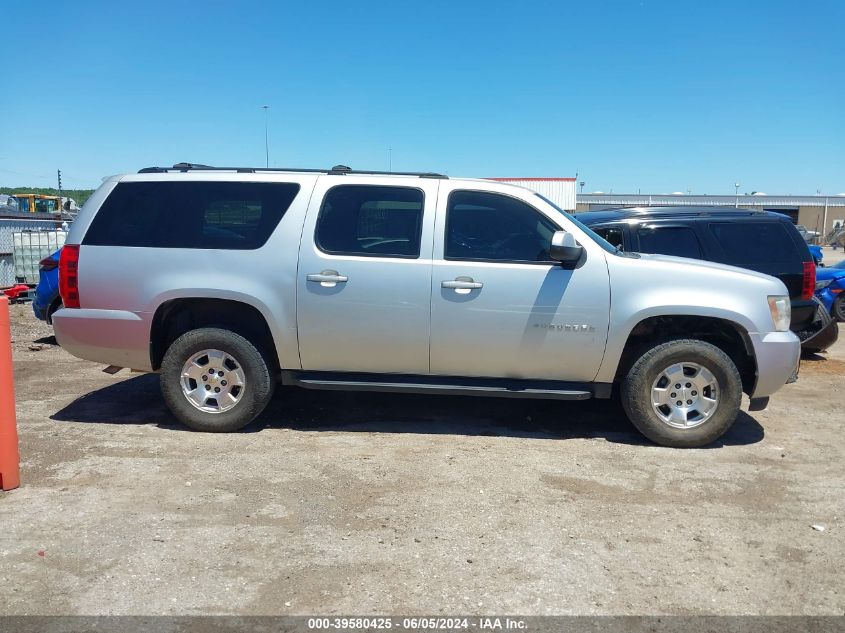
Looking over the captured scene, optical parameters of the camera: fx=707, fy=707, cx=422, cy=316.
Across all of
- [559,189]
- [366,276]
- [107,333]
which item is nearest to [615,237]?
[366,276]

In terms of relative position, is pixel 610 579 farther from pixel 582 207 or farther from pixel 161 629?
pixel 582 207

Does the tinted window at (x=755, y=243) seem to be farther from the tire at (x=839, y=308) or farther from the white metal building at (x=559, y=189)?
the white metal building at (x=559, y=189)

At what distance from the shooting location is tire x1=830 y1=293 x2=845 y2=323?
478 inches

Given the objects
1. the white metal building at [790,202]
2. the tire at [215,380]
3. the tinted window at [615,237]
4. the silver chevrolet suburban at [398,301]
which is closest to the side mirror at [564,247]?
the silver chevrolet suburban at [398,301]

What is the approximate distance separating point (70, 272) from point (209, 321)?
1.14 meters

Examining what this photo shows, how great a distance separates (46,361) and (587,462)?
6.64m

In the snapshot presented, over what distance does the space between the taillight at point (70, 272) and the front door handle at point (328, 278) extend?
1.89 m

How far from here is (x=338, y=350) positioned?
5.57 m

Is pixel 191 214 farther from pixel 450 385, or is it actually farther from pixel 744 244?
pixel 744 244

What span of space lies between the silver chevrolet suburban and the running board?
1cm

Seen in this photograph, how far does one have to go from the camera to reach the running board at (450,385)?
5.48 m

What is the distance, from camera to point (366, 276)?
5.43 metres

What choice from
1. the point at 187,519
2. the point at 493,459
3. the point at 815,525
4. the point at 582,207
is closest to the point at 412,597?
the point at 187,519

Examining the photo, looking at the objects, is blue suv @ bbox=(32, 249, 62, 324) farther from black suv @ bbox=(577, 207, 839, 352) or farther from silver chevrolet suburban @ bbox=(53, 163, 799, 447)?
black suv @ bbox=(577, 207, 839, 352)
